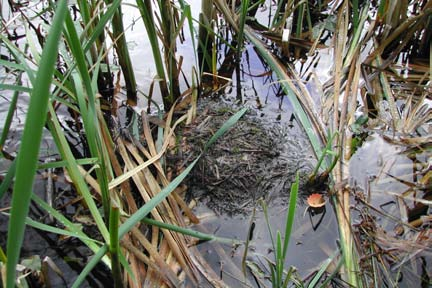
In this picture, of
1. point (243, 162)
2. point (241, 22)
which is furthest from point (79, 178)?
point (241, 22)

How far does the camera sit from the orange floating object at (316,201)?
4.13 ft

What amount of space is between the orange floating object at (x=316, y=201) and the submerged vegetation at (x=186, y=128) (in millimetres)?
40

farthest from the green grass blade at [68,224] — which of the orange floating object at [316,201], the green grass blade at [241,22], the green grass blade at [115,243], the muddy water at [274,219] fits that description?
the green grass blade at [241,22]

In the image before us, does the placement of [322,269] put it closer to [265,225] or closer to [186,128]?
A: [265,225]

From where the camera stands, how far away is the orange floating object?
1258 millimetres

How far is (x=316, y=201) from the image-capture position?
126 cm

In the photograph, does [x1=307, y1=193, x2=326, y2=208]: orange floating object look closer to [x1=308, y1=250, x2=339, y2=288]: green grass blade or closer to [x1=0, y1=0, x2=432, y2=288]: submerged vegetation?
[x1=0, y1=0, x2=432, y2=288]: submerged vegetation

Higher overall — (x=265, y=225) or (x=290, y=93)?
(x=290, y=93)

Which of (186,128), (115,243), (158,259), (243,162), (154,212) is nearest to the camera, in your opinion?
(115,243)

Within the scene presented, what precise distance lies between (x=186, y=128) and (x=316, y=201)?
1.95 ft

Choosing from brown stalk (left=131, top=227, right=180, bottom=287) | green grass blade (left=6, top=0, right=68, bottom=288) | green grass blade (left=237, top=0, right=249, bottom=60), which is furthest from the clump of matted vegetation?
green grass blade (left=6, top=0, right=68, bottom=288)

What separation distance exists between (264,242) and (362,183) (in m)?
0.43

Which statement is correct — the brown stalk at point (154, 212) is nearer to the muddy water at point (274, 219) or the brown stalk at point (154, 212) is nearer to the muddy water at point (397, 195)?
the muddy water at point (274, 219)

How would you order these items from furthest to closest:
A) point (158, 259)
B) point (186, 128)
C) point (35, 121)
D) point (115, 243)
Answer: point (186, 128)
point (158, 259)
point (115, 243)
point (35, 121)
